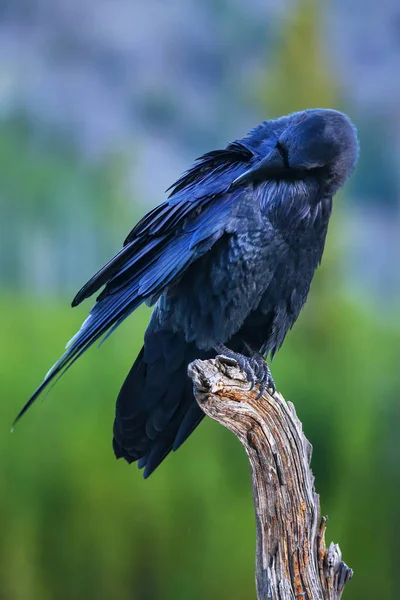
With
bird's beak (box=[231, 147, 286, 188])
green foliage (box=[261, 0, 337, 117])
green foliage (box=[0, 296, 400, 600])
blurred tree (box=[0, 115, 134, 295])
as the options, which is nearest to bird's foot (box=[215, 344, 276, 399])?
bird's beak (box=[231, 147, 286, 188])

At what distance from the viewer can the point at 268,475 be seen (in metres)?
1.61

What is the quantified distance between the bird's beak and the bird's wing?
1.5 inches

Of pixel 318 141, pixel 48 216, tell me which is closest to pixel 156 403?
pixel 318 141

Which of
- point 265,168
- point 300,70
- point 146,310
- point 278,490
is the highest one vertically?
point 300,70

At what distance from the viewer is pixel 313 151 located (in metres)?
1.76

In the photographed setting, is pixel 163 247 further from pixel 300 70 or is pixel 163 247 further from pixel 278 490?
pixel 300 70

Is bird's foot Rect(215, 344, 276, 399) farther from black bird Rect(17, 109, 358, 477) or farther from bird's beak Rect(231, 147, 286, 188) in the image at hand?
bird's beak Rect(231, 147, 286, 188)

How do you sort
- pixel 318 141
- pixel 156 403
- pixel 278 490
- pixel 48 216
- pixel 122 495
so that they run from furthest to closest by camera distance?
1. pixel 48 216
2. pixel 122 495
3. pixel 156 403
4. pixel 318 141
5. pixel 278 490

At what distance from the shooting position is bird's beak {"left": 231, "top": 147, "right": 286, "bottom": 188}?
178 centimetres

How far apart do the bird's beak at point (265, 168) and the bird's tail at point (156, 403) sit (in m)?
0.44

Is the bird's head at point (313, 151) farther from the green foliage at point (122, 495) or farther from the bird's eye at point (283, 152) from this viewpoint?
the green foliage at point (122, 495)

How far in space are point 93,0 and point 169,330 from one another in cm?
184

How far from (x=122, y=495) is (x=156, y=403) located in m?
0.96

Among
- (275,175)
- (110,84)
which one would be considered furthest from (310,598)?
(110,84)
